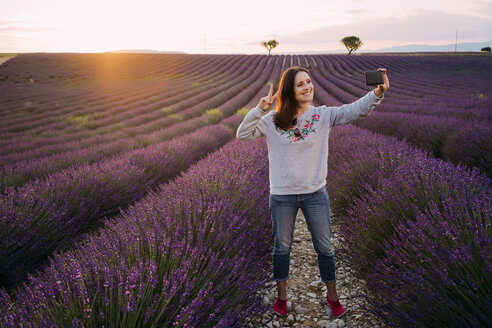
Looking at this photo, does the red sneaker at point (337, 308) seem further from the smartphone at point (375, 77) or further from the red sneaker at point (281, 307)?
the smartphone at point (375, 77)

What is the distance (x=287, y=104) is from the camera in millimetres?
1787

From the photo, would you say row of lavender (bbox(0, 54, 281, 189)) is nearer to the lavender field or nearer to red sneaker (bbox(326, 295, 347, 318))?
the lavender field

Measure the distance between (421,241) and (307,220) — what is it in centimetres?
63

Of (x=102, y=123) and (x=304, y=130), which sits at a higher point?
(x=304, y=130)

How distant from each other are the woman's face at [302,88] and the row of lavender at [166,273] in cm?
90

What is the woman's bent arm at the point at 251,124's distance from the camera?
70.7 inches

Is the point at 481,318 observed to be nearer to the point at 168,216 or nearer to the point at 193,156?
the point at 168,216

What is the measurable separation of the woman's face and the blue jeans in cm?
58

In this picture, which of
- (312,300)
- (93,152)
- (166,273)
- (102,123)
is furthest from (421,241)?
(102,123)

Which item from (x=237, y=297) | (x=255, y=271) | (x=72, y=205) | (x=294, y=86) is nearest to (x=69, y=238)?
(x=72, y=205)

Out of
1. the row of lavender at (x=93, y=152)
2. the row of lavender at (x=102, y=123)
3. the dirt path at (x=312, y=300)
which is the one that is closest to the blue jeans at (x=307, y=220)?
the dirt path at (x=312, y=300)

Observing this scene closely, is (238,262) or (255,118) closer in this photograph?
(238,262)

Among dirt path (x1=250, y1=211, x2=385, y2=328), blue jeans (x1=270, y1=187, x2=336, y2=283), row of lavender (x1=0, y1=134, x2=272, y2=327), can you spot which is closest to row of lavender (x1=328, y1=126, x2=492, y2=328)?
dirt path (x1=250, y1=211, x2=385, y2=328)

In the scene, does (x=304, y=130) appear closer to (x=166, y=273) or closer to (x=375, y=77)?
(x=375, y=77)
